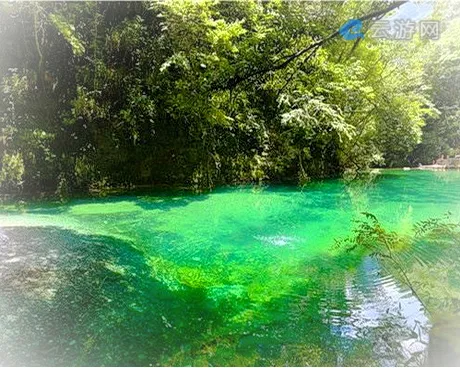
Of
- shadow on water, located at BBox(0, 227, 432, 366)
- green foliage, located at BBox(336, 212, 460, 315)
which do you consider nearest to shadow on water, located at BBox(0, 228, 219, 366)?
shadow on water, located at BBox(0, 227, 432, 366)

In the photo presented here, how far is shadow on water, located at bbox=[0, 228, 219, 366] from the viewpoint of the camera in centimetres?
263

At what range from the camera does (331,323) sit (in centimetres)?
306

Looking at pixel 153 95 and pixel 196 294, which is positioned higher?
pixel 153 95

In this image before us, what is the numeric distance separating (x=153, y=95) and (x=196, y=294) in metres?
7.96

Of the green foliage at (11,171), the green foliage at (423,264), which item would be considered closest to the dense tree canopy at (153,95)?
the green foliage at (11,171)

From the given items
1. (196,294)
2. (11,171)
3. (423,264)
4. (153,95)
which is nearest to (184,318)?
(196,294)

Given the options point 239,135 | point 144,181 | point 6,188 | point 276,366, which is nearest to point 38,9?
point 6,188

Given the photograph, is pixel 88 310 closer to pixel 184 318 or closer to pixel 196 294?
pixel 184 318

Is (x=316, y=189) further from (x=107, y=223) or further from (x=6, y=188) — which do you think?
(x=6, y=188)

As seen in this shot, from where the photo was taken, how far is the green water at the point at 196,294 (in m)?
2.65

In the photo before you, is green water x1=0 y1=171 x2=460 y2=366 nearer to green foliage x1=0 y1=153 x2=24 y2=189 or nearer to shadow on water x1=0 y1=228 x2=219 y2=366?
shadow on water x1=0 y1=228 x2=219 y2=366

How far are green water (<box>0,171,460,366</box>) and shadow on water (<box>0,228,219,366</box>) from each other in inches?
0.5

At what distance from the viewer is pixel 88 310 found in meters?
3.27

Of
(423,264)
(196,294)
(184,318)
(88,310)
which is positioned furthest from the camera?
(423,264)
